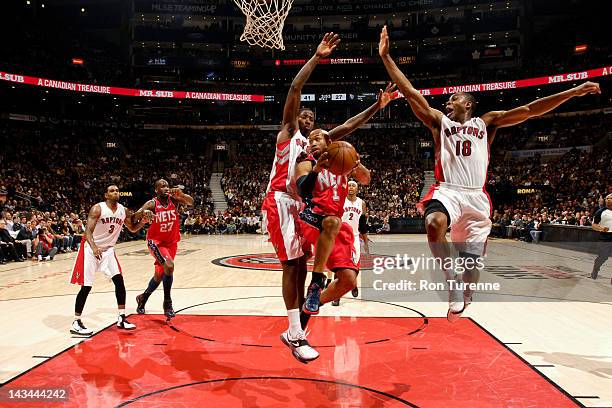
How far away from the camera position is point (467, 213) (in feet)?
14.3

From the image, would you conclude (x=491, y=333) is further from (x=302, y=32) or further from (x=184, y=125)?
(x=302, y=32)

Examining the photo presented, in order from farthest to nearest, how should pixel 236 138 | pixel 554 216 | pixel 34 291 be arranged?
pixel 236 138 → pixel 554 216 → pixel 34 291

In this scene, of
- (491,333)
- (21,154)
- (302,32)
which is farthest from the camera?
(302,32)

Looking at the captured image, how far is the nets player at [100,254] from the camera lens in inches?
240

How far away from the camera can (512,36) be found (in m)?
36.2

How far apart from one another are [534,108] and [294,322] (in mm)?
2967

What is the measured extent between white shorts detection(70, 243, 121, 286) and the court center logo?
5690mm

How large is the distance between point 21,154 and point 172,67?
13806 millimetres

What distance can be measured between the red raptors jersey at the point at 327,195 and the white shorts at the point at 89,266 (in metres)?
3.41

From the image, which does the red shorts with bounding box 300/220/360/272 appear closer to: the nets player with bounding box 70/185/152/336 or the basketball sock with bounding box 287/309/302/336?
the basketball sock with bounding box 287/309/302/336

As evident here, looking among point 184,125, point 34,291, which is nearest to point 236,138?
point 184,125

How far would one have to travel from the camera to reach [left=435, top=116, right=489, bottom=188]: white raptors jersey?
4.38m

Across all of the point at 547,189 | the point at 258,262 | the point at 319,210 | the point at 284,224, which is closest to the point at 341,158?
the point at 319,210

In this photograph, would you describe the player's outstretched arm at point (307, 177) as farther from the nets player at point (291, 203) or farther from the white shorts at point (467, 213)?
the white shorts at point (467, 213)
